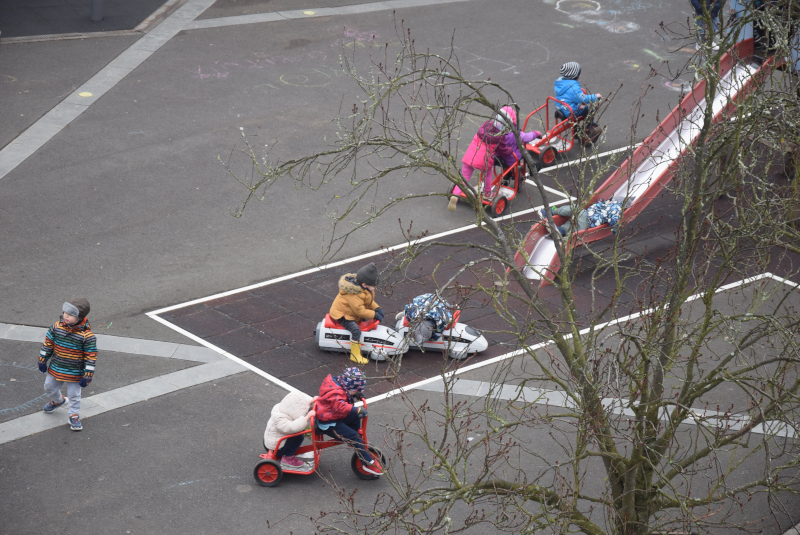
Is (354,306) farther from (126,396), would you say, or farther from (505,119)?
(505,119)

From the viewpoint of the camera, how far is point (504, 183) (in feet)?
53.2

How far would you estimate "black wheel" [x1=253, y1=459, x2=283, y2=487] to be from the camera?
9109 millimetres

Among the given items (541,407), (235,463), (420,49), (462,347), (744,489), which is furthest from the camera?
(420,49)

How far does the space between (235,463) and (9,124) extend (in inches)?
414

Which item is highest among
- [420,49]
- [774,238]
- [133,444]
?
[774,238]

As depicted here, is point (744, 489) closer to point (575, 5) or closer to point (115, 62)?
point (115, 62)

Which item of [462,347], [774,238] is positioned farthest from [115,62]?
[774,238]

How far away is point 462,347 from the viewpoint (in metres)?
11.6

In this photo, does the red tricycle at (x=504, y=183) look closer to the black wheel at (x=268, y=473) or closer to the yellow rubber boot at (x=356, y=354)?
the yellow rubber boot at (x=356, y=354)

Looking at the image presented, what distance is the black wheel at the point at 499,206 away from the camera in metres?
15.5

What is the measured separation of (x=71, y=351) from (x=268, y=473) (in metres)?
2.47

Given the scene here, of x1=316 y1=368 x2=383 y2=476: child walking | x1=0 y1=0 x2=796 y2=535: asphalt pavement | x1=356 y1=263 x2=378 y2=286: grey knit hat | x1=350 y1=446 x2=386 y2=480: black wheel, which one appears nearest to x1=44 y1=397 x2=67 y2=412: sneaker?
x1=0 y1=0 x2=796 y2=535: asphalt pavement

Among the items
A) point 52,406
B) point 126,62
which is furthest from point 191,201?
point 126,62

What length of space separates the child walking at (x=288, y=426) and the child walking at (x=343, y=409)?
21 cm
